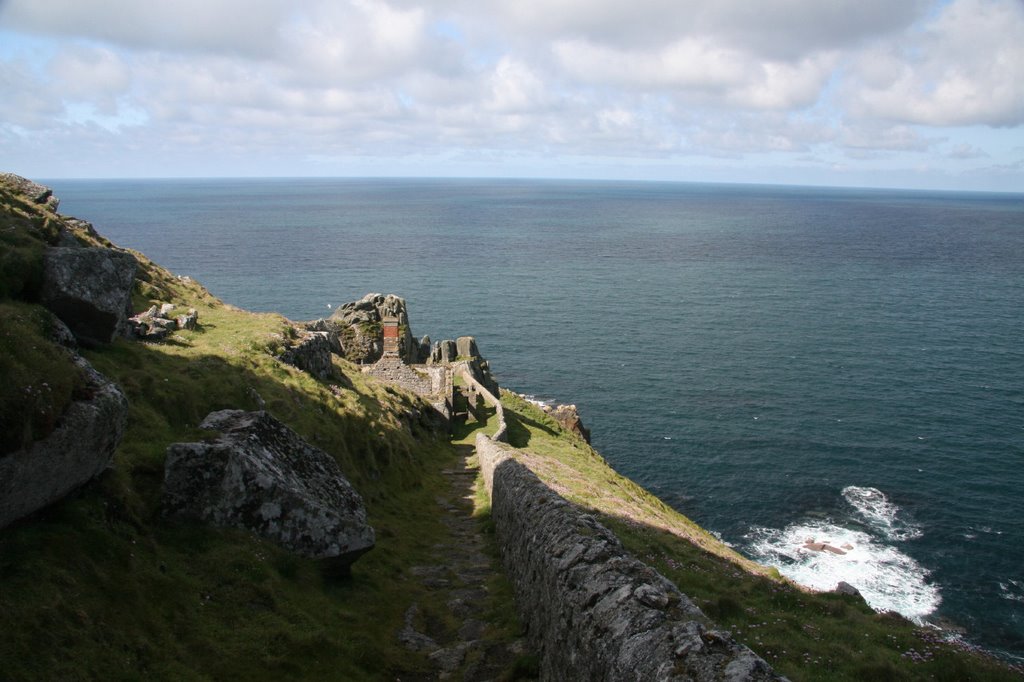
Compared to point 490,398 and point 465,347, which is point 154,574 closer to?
point 490,398

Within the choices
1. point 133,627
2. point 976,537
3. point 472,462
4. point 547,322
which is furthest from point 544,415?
point 547,322

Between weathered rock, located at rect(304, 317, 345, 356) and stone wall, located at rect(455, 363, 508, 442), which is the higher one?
weathered rock, located at rect(304, 317, 345, 356)

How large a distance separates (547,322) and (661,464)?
5088cm

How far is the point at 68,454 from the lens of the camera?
1060 centimetres

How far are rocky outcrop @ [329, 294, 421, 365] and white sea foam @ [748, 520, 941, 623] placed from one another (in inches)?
1210

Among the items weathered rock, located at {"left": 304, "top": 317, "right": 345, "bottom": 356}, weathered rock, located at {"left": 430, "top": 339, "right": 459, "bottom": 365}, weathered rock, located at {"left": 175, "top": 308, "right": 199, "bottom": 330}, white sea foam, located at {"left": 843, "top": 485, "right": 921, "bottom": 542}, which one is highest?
weathered rock, located at {"left": 175, "top": 308, "right": 199, "bottom": 330}

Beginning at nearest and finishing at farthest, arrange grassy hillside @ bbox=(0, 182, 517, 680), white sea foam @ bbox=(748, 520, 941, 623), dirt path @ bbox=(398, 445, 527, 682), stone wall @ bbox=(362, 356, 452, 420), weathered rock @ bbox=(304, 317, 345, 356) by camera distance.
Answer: grassy hillside @ bbox=(0, 182, 517, 680)
dirt path @ bbox=(398, 445, 527, 682)
weathered rock @ bbox=(304, 317, 345, 356)
white sea foam @ bbox=(748, 520, 941, 623)
stone wall @ bbox=(362, 356, 452, 420)

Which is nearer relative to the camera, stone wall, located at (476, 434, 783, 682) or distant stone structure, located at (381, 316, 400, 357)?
stone wall, located at (476, 434, 783, 682)

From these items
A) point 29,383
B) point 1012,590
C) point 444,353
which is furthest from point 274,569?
point 1012,590

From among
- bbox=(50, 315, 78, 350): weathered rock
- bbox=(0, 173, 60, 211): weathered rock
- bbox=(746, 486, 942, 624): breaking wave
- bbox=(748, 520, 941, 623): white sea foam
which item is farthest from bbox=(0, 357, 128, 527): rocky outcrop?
bbox=(746, 486, 942, 624): breaking wave

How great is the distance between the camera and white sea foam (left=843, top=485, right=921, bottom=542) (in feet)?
163

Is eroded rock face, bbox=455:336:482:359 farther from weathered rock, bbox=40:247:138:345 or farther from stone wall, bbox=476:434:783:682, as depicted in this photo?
stone wall, bbox=476:434:783:682

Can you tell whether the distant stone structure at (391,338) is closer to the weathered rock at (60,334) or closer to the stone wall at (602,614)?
the weathered rock at (60,334)

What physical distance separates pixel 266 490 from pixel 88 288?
7.30 meters
